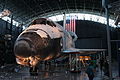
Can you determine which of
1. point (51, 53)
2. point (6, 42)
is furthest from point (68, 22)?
point (51, 53)

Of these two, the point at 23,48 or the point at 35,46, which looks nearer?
the point at 23,48

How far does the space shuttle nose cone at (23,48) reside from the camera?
8.77 metres

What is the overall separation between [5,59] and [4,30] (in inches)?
258

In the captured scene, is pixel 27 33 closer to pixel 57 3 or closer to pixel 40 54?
pixel 40 54

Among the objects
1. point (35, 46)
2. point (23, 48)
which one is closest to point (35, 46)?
point (35, 46)

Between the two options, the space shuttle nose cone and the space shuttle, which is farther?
the space shuttle

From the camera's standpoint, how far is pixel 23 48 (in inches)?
344

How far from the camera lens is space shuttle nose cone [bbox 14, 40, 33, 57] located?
877cm

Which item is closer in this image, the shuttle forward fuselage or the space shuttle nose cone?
the space shuttle nose cone

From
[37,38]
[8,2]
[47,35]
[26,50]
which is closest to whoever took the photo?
[26,50]

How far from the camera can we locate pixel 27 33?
9.76 m

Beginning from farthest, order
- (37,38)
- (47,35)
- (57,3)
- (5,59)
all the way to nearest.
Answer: (57,3), (5,59), (47,35), (37,38)

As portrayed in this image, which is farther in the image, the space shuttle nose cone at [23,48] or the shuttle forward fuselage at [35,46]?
the shuttle forward fuselage at [35,46]

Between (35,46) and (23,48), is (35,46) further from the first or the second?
(23,48)
